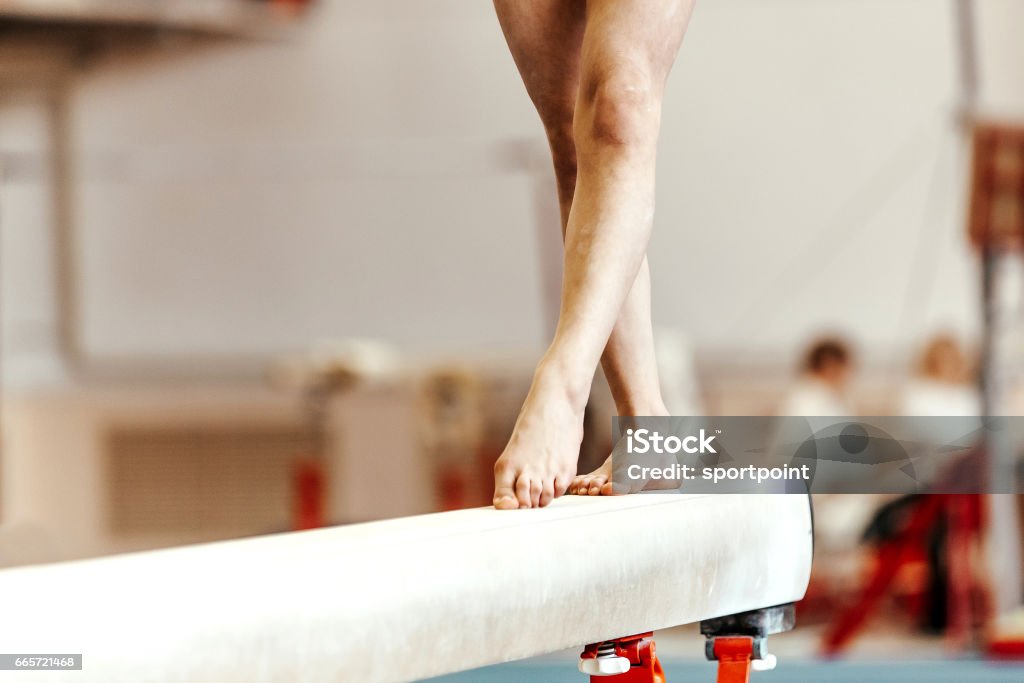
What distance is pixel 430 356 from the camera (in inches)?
246

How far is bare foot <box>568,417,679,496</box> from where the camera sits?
1.11 meters

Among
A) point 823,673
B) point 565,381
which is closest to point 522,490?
point 565,381

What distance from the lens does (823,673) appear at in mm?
3078

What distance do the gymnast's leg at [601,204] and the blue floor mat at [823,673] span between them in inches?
65.2

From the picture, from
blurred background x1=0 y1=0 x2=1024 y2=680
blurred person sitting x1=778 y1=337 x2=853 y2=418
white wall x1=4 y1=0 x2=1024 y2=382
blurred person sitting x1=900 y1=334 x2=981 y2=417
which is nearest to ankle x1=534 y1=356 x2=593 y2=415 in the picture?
blurred person sitting x1=900 y1=334 x2=981 y2=417

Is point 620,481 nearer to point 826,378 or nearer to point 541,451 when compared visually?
point 541,451

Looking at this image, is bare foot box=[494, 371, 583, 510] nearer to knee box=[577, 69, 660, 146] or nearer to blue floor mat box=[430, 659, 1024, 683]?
knee box=[577, 69, 660, 146]

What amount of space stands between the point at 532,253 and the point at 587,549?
5.50 m

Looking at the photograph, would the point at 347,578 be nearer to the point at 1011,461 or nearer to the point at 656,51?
the point at 656,51

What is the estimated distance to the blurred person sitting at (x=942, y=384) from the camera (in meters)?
4.89

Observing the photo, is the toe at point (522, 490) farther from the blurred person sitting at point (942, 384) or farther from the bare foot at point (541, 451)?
the blurred person sitting at point (942, 384)

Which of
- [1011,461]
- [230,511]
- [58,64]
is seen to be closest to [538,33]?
[1011,461]

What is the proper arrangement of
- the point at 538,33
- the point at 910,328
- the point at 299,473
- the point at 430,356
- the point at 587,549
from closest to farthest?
the point at 587,549 < the point at 538,33 < the point at 299,473 < the point at 910,328 < the point at 430,356

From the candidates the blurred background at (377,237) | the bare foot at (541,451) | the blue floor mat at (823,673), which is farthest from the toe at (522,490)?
the blurred background at (377,237)
